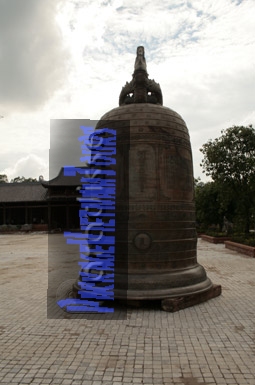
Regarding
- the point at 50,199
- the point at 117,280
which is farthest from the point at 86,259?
the point at 50,199

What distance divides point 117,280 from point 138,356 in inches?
84.5

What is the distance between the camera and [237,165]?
66.6 ft

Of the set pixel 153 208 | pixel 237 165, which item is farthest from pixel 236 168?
pixel 153 208

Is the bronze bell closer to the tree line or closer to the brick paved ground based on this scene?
the brick paved ground

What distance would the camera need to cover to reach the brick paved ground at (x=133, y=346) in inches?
146

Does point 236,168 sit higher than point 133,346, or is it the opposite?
point 236,168

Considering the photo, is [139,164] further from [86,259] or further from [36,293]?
[36,293]

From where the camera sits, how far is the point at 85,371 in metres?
3.81

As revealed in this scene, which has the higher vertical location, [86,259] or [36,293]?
[86,259]

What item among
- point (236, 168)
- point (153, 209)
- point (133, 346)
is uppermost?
point (236, 168)

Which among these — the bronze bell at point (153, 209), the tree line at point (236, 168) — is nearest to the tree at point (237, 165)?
the tree line at point (236, 168)

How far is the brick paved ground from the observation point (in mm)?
3701

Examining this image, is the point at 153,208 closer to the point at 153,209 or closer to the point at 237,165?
the point at 153,209

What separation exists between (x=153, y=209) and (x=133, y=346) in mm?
2692
